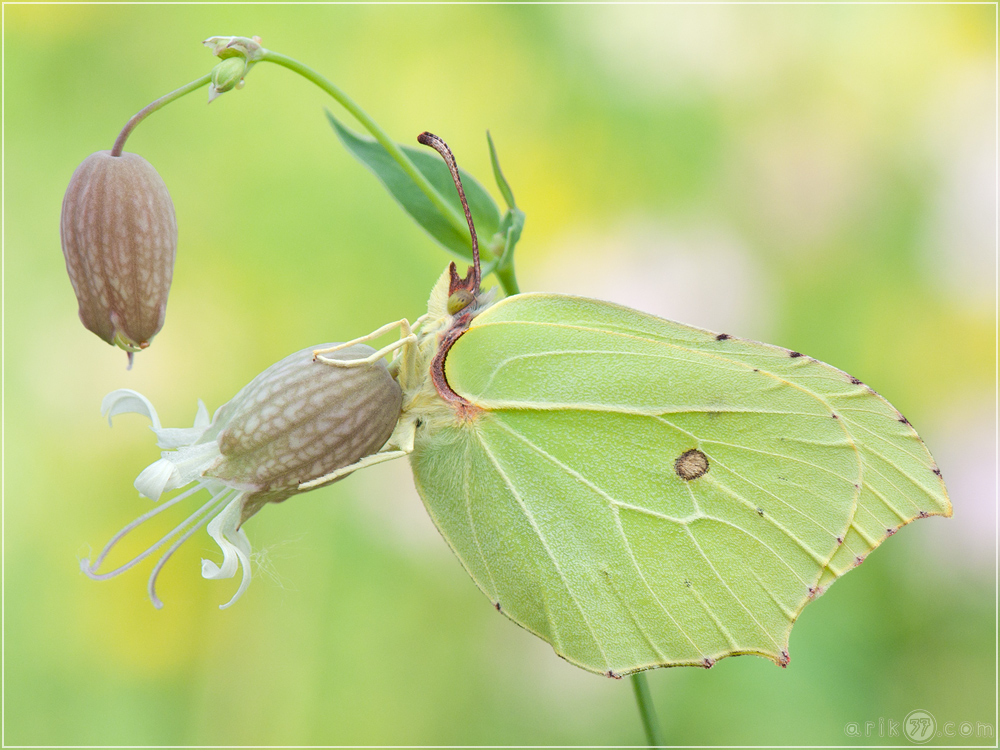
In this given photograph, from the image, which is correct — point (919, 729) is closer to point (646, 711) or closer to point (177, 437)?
point (646, 711)

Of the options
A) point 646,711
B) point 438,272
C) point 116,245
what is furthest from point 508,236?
point 438,272

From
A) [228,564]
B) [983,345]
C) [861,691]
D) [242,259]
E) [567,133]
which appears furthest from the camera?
[567,133]

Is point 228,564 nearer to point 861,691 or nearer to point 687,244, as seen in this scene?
point 861,691

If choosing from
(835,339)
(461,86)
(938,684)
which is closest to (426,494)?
(938,684)

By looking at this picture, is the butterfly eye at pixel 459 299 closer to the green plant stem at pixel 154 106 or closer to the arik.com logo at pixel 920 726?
the green plant stem at pixel 154 106

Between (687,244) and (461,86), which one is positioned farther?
(461,86)

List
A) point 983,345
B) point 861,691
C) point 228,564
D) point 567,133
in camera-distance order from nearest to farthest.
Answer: point 228,564 → point 861,691 → point 983,345 → point 567,133

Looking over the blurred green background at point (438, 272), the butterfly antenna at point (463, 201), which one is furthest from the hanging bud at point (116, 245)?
the blurred green background at point (438, 272)
